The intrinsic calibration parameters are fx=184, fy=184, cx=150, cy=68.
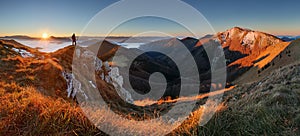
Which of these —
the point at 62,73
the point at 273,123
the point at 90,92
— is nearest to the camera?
the point at 273,123

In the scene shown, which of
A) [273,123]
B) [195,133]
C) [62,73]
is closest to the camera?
[195,133]

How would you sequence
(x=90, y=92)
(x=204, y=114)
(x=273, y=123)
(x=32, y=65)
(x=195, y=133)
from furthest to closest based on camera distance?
(x=90, y=92) < (x=32, y=65) < (x=204, y=114) < (x=273, y=123) < (x=195, y=133)

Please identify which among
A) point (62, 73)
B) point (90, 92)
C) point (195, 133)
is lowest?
point (90, 92)

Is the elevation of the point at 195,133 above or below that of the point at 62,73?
above

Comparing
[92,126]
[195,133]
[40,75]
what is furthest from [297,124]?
[40,75]

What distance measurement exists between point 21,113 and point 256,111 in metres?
4.84

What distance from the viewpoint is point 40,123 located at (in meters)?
3.49

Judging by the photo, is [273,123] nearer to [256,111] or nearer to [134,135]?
[256,111]

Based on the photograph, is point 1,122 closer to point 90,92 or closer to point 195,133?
point 195,133

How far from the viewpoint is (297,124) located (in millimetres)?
3461

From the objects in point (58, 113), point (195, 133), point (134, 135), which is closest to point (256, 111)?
point (195, 133)

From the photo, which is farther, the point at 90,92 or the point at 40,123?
the point at 90,92

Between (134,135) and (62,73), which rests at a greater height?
(134,135)

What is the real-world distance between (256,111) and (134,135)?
2535 millimetres
